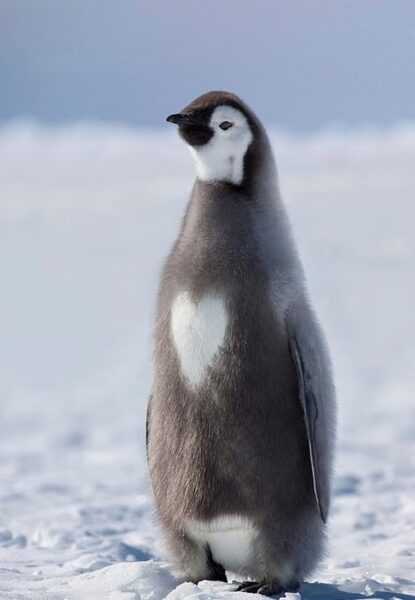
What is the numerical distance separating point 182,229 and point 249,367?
48 centimetres

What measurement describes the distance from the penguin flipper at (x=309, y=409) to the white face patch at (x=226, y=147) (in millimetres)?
516

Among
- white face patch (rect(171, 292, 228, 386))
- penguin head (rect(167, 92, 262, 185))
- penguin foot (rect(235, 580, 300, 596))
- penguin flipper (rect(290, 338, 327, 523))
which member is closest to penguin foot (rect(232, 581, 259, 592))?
penguin foot (rect(235, 580, 300, 596))

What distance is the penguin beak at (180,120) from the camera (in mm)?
3266

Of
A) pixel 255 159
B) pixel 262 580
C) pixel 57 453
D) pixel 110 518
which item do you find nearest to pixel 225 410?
pixel 262 580

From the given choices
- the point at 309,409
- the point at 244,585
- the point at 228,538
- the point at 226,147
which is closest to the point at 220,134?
the point at 226,147

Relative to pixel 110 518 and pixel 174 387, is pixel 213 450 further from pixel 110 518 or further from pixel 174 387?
pixel 110 518

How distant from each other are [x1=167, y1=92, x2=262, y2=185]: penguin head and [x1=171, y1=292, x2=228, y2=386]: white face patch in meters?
0.37

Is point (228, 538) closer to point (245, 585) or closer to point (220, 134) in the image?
point (245, 585)

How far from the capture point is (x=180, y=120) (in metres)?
3.27

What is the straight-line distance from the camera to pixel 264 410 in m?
3.21

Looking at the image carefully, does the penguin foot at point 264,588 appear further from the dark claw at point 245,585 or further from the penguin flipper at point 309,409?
the penguin flipper at point 309,409

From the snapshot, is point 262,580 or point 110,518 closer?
point 262,580

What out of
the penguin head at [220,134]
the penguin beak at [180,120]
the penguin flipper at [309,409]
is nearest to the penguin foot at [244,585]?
the penguin flipper at [309,409]

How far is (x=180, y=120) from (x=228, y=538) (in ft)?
3.81
